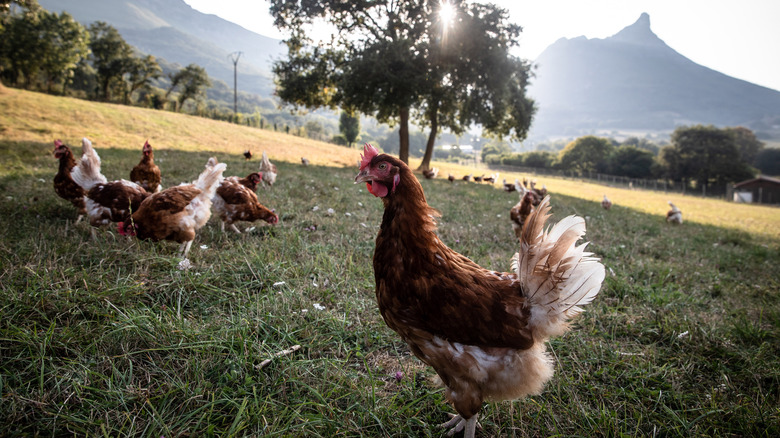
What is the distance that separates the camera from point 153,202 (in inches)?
141

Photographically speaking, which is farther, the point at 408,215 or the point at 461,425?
the point at 461,425

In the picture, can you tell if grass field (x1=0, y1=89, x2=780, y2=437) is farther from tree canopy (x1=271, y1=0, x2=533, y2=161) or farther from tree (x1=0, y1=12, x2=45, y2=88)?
tree (x1=0, y1=12, x2=45, y2=88)

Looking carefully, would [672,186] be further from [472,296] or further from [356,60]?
[472,296]

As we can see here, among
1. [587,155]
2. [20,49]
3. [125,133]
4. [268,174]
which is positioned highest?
[20,49]

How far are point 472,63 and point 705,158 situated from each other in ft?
172

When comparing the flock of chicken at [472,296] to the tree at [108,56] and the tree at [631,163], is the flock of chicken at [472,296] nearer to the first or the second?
the tree at [108,56]

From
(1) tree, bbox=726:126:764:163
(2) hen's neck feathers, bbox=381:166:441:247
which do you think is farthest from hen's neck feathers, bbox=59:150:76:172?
(1) tree, bbox=726:126:764:163

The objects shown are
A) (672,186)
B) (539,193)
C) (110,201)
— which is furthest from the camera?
(672,186)

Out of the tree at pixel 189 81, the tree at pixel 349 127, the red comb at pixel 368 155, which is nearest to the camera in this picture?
the red comb at pixel 368 155

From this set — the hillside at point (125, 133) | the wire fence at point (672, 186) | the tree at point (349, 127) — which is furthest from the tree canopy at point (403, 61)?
the tree at point (349, 127)

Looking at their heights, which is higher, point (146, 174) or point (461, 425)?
point (146, 174)

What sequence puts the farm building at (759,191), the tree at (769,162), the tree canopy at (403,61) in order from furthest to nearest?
the tree at (769,162) → the farm building at (759,191) → the tree canopy at (403,61)

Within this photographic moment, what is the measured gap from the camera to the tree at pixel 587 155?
64219mm

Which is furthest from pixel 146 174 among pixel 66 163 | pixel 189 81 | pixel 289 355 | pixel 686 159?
pixel 686 159
